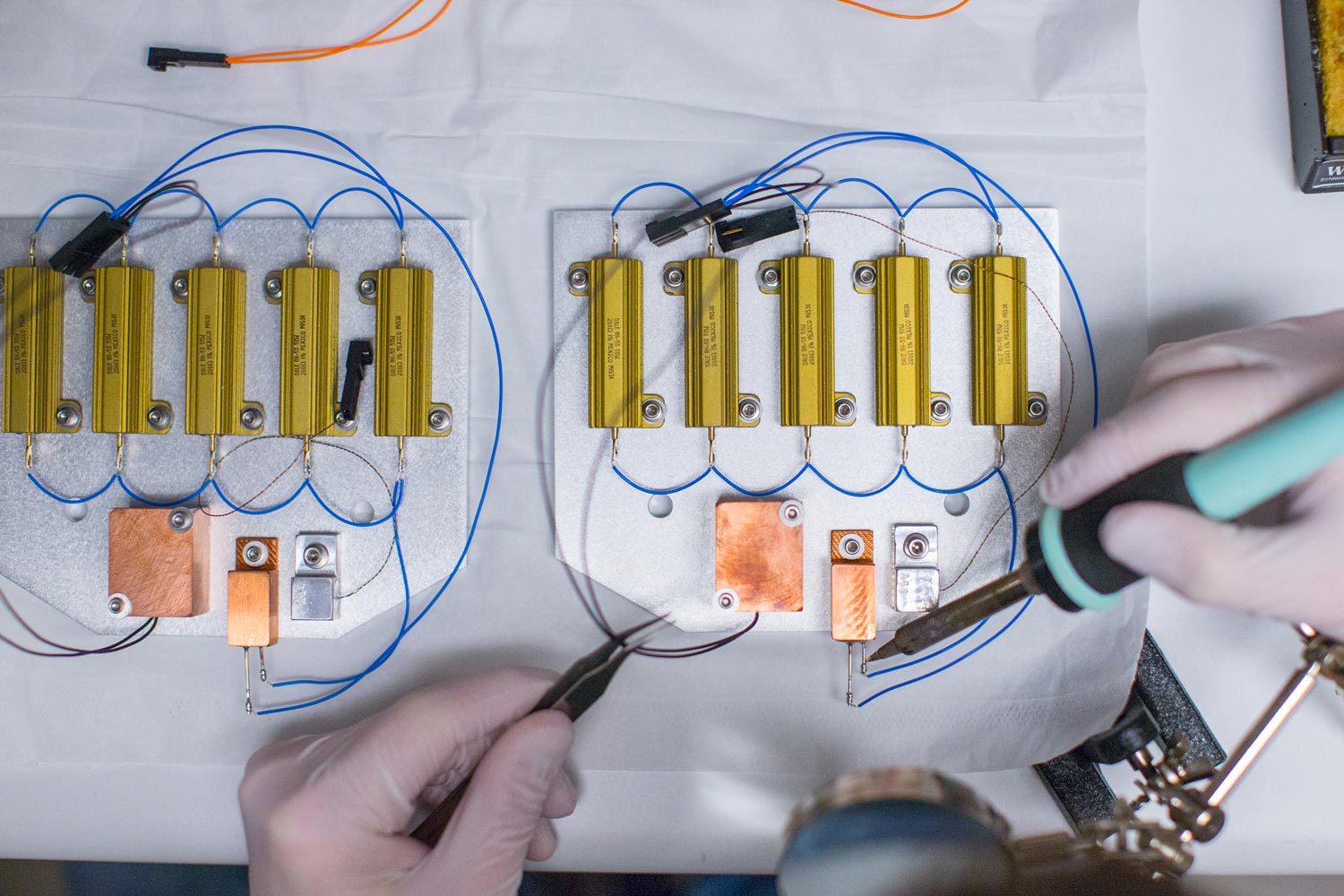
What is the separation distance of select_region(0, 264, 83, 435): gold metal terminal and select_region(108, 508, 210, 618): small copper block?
0.23 m

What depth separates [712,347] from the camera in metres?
1.44

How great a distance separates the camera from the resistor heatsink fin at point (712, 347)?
56.4 inches

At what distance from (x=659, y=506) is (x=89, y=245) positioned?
113cm

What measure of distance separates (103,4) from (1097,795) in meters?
2.34

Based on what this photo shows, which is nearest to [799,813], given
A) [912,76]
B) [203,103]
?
[912,76]

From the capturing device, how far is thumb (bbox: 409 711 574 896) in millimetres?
1262

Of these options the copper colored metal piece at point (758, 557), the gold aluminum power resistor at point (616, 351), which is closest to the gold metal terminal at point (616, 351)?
the gold aluminum power resistor at point (616, 351)

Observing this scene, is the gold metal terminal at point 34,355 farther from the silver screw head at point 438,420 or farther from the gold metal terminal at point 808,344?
the gold metal terminal at point 808,344

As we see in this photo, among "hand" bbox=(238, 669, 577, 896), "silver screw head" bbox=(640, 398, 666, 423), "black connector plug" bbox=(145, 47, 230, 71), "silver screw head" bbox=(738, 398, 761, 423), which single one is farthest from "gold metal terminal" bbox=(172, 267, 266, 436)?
"silver screw head" bbox=(738, 398, 761, 423)

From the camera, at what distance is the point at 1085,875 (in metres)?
1.22

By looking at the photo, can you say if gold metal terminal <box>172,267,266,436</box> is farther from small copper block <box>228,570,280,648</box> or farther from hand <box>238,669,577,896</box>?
hand <box>238,669,577,896</box>

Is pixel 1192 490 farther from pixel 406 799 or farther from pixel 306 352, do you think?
pixel 306 352

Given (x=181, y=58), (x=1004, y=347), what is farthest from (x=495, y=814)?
(x=181, y=58)

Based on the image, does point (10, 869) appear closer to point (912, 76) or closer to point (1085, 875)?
point (1085, 875)
